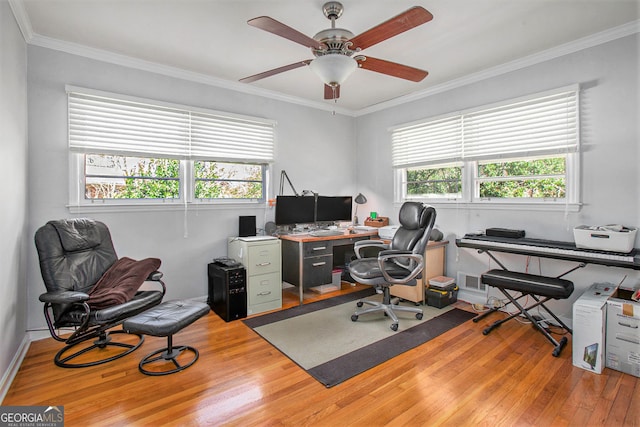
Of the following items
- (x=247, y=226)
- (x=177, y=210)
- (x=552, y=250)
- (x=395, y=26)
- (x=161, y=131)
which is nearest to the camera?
(x=395, y=26)

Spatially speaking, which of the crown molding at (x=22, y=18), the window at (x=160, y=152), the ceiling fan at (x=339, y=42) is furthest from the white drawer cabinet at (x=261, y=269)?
the crown molding at (x=22, y=18)

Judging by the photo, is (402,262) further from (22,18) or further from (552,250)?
(22,18)

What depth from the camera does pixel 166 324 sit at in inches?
84.0

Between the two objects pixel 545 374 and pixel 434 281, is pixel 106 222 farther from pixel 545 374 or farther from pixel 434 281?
pixel 545 374

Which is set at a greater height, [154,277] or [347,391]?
[154,277]

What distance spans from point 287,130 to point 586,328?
142 inches

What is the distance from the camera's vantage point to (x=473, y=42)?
282 cm

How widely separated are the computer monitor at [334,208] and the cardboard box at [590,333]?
8.70ft

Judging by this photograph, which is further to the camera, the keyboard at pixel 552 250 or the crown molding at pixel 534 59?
the crown molding at pixel 534 59

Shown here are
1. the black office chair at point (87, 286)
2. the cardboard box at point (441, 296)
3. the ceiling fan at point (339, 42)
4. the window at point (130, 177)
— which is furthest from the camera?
the cardboard box at point (441, 296)

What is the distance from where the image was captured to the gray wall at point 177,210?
2.76 meters

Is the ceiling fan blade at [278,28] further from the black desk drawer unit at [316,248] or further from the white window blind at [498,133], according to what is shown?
the white window blind at [498,133]

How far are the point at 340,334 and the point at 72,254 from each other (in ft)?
7.40

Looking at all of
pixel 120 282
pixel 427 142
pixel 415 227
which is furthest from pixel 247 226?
pixel 427 142
